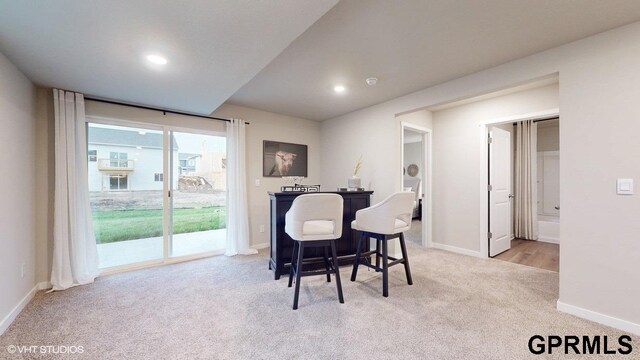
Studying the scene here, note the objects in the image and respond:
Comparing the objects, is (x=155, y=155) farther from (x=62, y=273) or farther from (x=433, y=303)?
(x=433, y=303)

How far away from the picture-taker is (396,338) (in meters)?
1.79

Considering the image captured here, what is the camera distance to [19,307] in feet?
7.16

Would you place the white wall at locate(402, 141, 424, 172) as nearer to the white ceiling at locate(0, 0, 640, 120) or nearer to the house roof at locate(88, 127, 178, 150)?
the white ceiling at locate(0, 0, 640, 120)

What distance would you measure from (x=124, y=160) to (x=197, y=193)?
0.99 metres

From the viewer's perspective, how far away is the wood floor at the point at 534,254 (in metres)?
3.38

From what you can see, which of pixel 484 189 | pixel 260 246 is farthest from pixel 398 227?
pixel 260 246

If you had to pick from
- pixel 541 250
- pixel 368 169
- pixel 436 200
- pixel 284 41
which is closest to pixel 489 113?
pixel 436 200

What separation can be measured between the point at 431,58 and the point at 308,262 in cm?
256

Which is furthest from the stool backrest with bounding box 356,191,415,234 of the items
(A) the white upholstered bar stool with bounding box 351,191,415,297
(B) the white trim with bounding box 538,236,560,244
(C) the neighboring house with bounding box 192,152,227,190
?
(B) the white trim with bounding box 538,236,560,244

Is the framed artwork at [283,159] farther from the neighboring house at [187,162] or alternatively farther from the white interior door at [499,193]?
the white interior door at [499,193]

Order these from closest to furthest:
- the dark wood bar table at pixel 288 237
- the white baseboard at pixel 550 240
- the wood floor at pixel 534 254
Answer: the dark wood bar table at pixel 288 237 < the wood floor at pixel 534 254 < the white baseboard at pixel 550 240

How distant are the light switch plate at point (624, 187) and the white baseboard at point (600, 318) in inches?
38.6

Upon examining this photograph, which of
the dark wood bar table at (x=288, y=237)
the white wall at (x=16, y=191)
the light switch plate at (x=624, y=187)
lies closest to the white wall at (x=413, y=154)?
the dark wood bar table at (x=288, y=237)

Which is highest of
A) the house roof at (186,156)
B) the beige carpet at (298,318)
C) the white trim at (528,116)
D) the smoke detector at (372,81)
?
the smoke detector at (372,81)
